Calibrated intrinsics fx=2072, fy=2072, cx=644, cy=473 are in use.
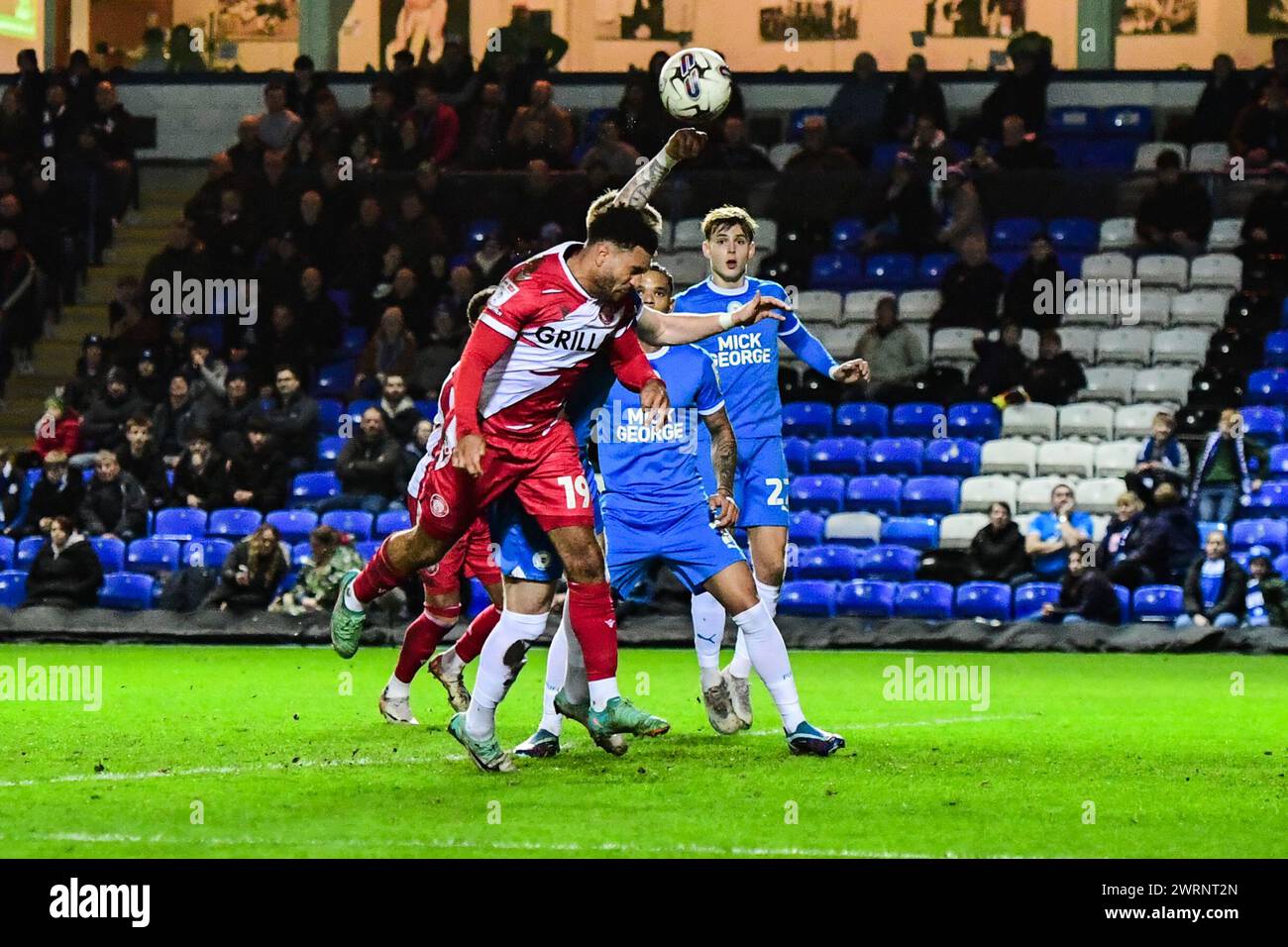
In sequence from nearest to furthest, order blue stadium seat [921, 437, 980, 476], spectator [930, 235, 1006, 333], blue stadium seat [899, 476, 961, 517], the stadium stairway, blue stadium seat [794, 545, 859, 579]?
blue stadium seat [794, 545, 859, 579] → blue stadium seat [899, 476, 961, 517] → blue stadium seat [921, 437, 980, 476] → spectator [930, 235, 1006, 333] → the stadium stairway

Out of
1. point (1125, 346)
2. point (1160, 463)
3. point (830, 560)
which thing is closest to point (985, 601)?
point (830, 560)

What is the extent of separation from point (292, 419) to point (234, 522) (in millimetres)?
1332

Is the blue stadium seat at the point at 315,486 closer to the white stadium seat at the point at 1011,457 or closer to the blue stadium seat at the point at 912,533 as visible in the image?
the blue stadium seat at the point at 912,533

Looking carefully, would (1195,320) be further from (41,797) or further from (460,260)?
(41,797)

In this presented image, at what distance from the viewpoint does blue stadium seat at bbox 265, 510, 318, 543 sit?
20547 millimetres

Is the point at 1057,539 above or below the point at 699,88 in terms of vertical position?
below

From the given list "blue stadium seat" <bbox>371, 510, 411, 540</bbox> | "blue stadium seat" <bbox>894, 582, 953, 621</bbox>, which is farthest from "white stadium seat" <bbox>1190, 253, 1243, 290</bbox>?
"blue stadium seat" <bbox>371, 510, 411, 540</bbox>

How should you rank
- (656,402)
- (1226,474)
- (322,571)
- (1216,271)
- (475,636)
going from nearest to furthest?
(656,402), (475,636), (322,571), (1226,474), (1216,271)

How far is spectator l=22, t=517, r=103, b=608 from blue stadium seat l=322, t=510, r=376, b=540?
2262mm

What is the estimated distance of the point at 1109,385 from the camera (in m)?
21.6

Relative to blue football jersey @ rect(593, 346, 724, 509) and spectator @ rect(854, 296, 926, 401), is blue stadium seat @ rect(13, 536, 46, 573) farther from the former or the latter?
blue football jersey @ rect(593, 346, 724, 509)

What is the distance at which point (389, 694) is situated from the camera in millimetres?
10961

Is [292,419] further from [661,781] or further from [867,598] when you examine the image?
[661,781]

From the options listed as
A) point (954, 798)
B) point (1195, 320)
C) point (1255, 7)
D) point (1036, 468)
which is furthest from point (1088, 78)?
point (954, 798)
